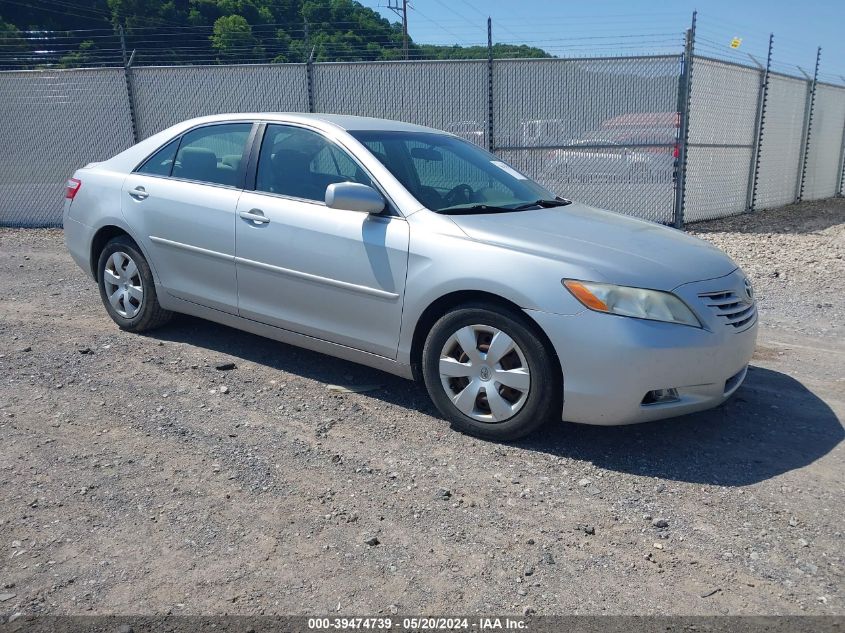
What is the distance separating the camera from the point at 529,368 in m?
3.80

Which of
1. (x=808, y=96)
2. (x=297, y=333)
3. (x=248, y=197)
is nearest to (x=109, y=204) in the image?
(x=248, y=197)

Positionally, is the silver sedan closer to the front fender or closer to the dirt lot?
the front fender

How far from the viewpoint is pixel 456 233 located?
405cm

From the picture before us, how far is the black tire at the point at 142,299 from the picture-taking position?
552 centimetres

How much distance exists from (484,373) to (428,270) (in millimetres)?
627

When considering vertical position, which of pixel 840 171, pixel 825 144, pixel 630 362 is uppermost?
pixel 630 362

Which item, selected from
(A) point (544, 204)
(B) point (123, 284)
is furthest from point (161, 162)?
(A) point (544, 204)

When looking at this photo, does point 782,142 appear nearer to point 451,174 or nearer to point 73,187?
point 451,174

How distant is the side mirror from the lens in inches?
165

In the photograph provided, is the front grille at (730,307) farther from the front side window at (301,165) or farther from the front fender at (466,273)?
the front side window at (301,165)

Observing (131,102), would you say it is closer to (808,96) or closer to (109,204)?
(109,204)

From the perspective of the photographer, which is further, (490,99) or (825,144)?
(825,144)

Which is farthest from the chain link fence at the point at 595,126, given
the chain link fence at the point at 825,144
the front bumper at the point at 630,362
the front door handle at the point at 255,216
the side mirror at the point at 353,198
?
the front bumper at the point at 630,362

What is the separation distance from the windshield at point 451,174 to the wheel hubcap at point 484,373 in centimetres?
82
